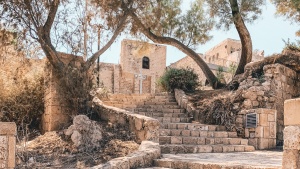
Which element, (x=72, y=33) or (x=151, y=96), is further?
(x=151, y=96)

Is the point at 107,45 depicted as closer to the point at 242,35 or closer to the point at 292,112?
the point at 242,35

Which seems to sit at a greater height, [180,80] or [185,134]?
[180,80]

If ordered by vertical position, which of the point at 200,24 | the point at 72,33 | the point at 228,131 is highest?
the point at 200,24

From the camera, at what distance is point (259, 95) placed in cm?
914

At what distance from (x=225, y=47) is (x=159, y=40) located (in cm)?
2010

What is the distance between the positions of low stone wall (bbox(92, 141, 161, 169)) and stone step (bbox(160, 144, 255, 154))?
0.64m

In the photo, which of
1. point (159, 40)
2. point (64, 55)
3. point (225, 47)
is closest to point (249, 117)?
point (64, 55)

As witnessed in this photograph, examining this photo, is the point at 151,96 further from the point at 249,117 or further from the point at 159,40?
the point at 249,117

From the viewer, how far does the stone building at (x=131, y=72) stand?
25766mm

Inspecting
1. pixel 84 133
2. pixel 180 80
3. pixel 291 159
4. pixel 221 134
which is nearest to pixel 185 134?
pixel 221 134

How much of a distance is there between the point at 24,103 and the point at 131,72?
18.0 metres

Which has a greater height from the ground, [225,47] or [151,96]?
[225,47]

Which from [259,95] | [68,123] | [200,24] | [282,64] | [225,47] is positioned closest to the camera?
[68,123]

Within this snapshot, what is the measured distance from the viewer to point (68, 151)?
6.38m
